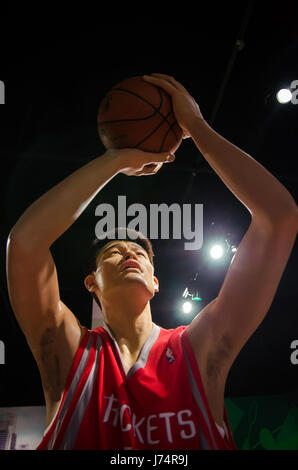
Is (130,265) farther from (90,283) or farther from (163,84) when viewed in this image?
(163,84)

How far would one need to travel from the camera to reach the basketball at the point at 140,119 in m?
1.74

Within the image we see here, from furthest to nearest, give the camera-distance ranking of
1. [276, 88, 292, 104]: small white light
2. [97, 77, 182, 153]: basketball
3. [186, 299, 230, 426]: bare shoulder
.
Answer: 1. [276, 88, 292, 104]: small white light
2. [97, 77, 182, 153]: basketball
3. [186, 299, 230, 426]: bare shoulder

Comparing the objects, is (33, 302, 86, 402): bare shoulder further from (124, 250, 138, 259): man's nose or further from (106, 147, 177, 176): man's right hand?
(106, 147, 177, 176): man's right hand

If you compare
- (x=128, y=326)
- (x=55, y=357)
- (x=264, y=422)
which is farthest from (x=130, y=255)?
(x=264, y=422)

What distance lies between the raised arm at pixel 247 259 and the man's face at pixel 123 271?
0.32 meters

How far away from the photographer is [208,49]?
355cm

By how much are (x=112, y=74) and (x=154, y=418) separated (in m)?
3.29

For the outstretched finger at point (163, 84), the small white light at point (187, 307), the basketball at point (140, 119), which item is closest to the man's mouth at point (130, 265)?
the basketball at point (140, 119)

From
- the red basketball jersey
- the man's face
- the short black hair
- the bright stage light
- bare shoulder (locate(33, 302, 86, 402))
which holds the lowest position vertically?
the red basketball jersey

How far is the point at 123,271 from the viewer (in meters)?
1.81

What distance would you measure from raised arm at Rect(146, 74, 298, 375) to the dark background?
228 centimetres

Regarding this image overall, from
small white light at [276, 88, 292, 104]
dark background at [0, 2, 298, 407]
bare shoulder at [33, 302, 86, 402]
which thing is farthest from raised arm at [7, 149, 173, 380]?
small white light at [276, 88, 292, 104]

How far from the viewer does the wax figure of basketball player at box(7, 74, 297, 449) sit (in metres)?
1.35

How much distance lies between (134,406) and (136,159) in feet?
3.11
